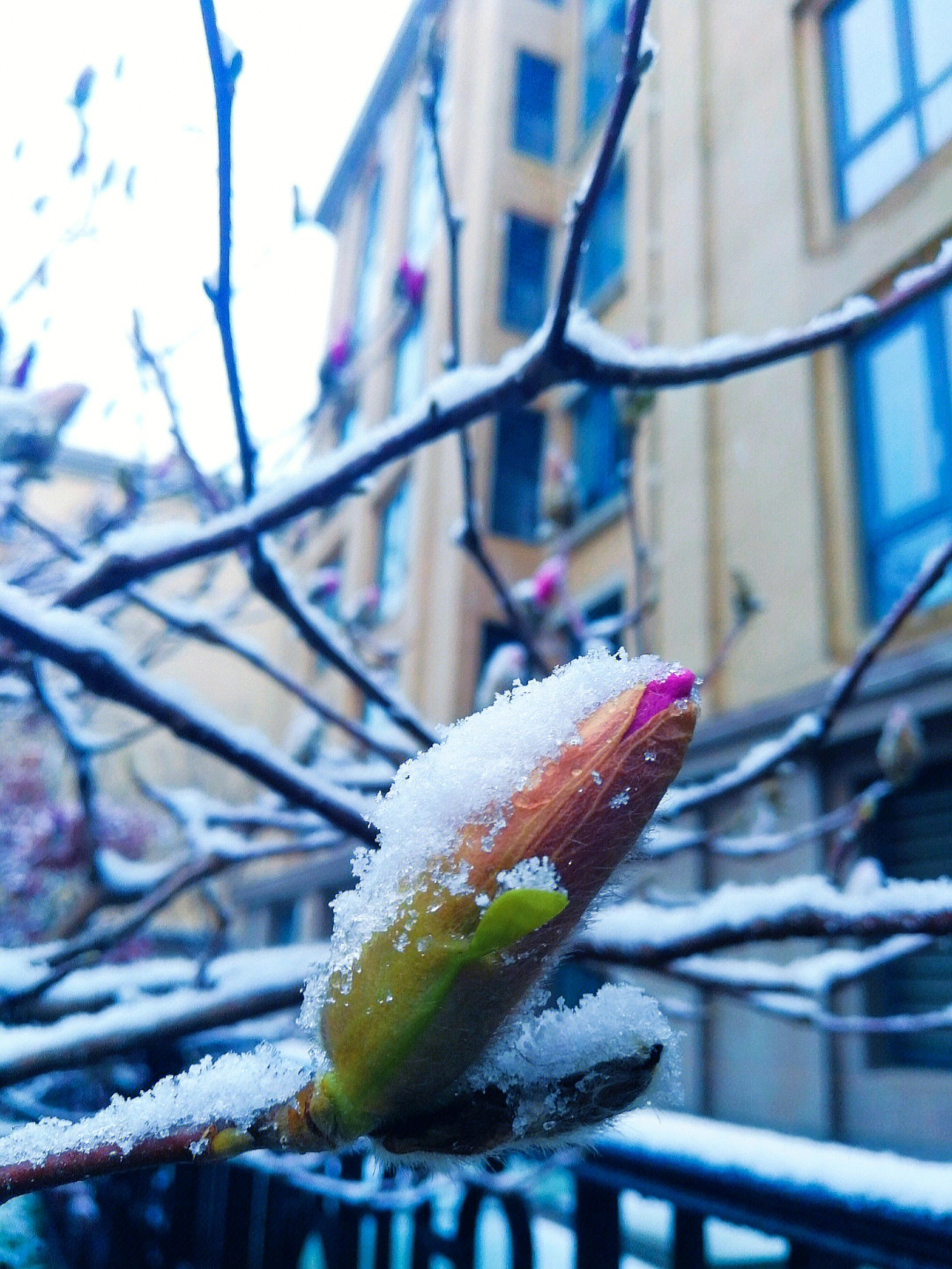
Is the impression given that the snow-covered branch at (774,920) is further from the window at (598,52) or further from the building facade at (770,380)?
the window at (598,52)

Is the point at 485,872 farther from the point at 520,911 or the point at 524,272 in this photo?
the point at 524,272

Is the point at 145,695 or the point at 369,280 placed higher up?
the point at 369,280

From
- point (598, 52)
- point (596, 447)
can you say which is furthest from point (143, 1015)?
point (596, 447)

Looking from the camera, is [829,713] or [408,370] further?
[408,370]

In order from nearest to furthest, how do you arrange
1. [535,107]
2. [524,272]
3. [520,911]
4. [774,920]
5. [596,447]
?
[520,911], [774,920], [535,107], [596,447], [524,272]

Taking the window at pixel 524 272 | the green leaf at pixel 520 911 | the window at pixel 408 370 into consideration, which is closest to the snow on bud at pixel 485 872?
the green leaf at pixel 520 911

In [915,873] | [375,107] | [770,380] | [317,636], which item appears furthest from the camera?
[770,380]
